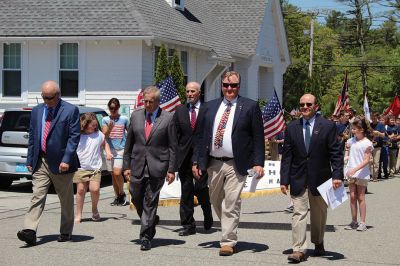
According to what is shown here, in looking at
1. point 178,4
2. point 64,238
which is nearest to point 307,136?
point 64,238

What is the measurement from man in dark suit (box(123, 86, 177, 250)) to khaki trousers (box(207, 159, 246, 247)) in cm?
66

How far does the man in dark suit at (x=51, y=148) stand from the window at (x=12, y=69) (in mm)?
14562

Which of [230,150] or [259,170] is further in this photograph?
[230,150]

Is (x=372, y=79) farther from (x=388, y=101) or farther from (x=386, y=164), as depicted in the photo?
(x=386, y=164)

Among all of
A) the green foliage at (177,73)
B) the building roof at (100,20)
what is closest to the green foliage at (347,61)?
the building roof at (100,20)

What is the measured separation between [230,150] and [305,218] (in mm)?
1150

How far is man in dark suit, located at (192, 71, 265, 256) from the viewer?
826 cm

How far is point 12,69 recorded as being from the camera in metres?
23.0

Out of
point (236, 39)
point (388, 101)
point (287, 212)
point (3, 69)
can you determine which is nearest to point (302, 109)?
point (287, 212)

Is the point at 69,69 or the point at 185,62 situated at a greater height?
the point at 185,62

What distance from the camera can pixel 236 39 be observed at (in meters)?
31.4

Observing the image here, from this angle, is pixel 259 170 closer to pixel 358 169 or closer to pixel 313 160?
pixel 313 160

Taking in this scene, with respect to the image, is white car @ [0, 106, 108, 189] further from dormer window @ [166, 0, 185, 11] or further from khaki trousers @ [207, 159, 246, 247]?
dormer window @ [166, 0, 185, 11]

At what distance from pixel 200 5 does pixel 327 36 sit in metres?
→ 47.6
